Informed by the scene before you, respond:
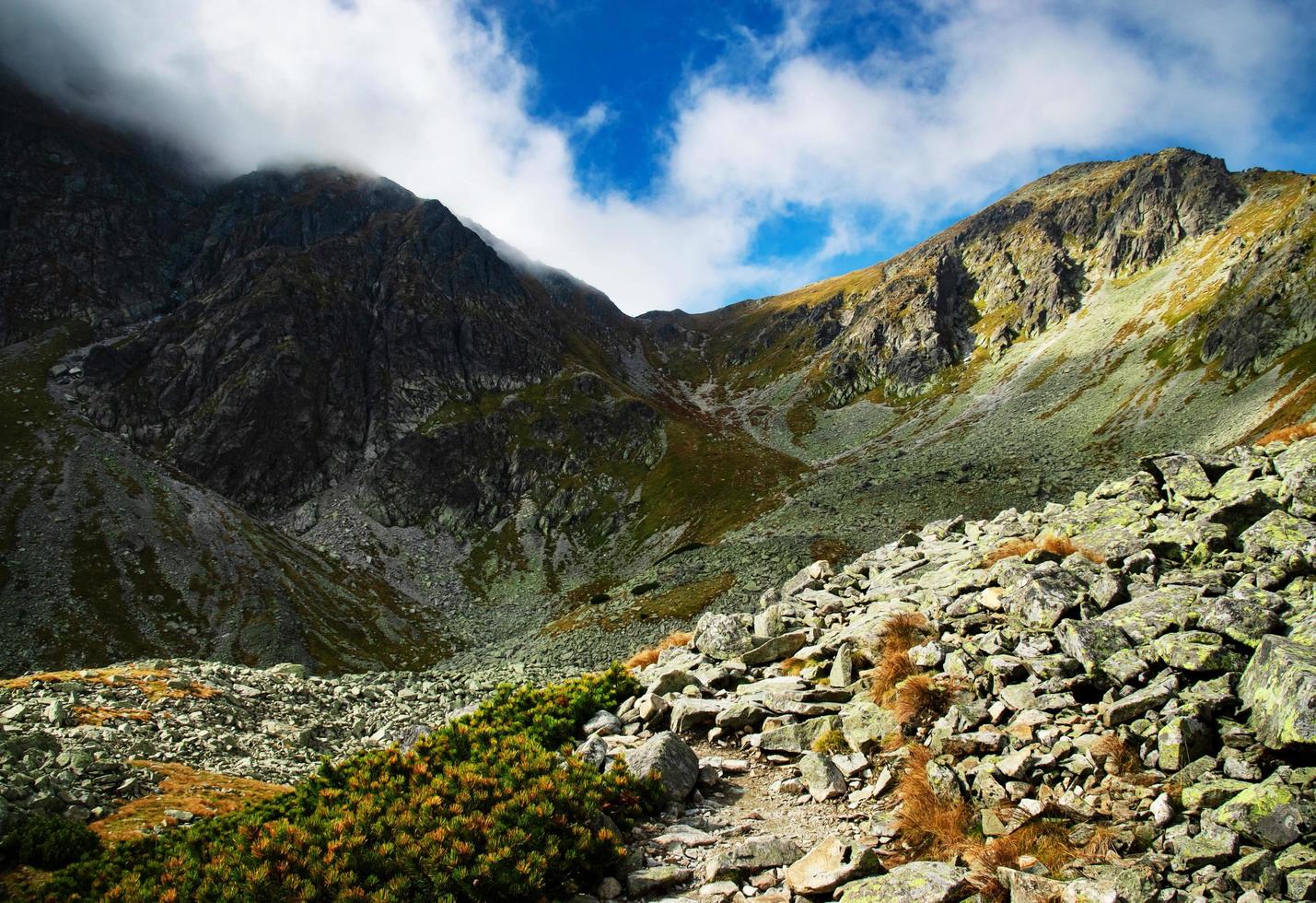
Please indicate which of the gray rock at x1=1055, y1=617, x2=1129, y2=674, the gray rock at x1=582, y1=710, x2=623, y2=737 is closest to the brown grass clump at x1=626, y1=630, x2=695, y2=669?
the gray rock at x1=582, y1=710, x2=623, y2=737

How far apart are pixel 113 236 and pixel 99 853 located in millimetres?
259903

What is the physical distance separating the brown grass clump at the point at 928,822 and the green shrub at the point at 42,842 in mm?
14560

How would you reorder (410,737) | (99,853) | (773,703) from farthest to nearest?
(410,737) → (773,703) → (99,853)

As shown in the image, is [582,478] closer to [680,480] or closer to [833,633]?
[680,480]

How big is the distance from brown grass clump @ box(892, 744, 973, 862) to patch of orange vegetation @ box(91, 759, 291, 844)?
14605 mm

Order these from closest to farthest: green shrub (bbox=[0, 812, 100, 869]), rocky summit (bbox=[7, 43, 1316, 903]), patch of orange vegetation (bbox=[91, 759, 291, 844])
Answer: rocky summit (bbox=[7, 43, 1316, 903])
green shrub (bbox=[0, 812, 100, 869])
patch of orange vegetation (bbox=[91, 759, 291, 844])

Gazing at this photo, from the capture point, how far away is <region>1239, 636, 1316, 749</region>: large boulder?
7.83 meters

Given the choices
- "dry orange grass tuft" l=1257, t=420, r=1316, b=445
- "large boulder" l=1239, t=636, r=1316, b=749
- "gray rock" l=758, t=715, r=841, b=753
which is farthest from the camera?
"dry orange grass tuft" l=1257, t=420, r=1316, b=445

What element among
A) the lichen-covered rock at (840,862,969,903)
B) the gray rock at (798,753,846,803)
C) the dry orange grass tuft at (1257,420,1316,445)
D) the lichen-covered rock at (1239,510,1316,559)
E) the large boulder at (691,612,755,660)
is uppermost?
the dry orange grass tuft at (1257,420,1316,445)

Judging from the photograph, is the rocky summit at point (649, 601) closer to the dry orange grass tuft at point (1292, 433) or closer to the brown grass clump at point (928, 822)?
the brown grass clump at point (928, 822)

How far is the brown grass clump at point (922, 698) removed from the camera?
1213 centimetres

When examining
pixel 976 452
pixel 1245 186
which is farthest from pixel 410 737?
pixel 1245 186

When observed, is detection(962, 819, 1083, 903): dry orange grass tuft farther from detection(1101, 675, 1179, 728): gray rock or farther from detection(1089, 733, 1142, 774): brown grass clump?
detection(1101, 675, 1179, 728): gray rock

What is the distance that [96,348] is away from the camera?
150 meters
